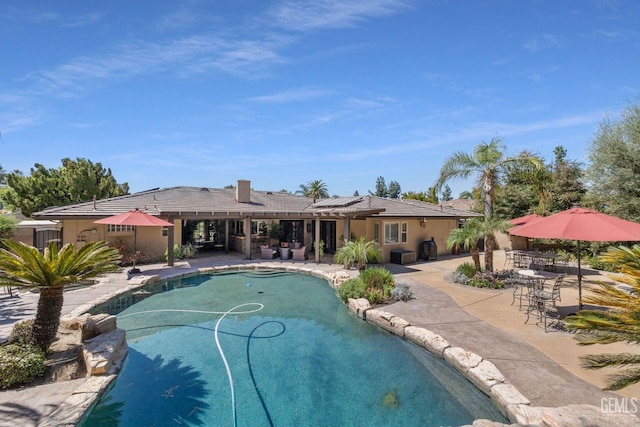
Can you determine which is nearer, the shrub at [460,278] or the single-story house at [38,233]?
the shrub at [460,278]

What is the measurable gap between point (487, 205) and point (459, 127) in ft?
22.1

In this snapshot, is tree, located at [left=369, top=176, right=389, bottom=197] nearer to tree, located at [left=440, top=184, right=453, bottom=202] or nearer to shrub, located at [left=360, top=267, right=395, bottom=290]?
tree, located at [left=440, top=184, right=453, bottom=202]

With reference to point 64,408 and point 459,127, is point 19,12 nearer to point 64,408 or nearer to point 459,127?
point 64,408

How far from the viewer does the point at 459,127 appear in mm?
17969

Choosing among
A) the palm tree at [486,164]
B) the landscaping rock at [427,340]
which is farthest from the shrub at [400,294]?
the palm tree at [486,164]

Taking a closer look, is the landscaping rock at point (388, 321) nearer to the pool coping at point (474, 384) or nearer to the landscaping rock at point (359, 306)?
the pool coping at point (474, 384)

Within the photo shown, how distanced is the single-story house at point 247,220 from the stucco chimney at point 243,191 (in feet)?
0.24

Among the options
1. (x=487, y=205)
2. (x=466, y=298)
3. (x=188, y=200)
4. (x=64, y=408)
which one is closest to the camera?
(x=64, y=408)

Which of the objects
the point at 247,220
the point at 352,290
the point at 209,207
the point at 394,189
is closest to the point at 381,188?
the point at 394,189

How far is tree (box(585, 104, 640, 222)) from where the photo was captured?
47.4 feet

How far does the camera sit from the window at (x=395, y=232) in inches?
703

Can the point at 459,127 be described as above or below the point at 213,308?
above

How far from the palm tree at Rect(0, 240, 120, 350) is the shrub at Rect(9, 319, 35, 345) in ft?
0.31

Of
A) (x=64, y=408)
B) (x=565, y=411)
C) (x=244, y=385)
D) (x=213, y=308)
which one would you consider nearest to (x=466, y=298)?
(x=565, y=411)
